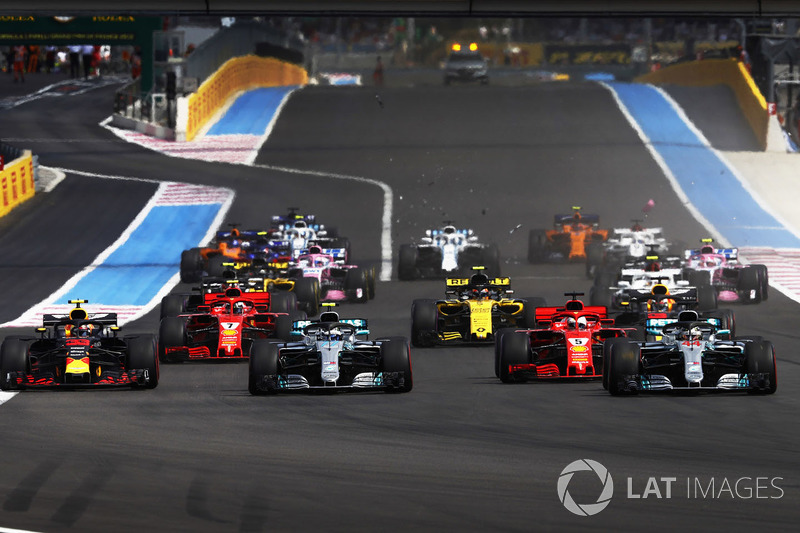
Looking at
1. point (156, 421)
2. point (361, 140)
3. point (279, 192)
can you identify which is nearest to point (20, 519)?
point (156, 421)

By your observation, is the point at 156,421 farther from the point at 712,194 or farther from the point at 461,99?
the point at 461,99

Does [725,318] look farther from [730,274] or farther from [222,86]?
[222,86]

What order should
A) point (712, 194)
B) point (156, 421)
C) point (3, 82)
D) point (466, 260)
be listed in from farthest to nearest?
point (3, 82) → point (712, 194) → point (466, 260) → point (156, 421)

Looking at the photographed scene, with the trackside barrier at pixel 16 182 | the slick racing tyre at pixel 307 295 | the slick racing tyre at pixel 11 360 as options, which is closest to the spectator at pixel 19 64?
the trackside barrier at pixel 16 182

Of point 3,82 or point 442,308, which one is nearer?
point 442,308

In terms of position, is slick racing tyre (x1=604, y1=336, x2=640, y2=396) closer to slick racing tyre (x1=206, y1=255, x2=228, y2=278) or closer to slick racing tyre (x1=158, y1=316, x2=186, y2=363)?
slick racing tyre (x1=158, y1=316, x2=186, y2=363)

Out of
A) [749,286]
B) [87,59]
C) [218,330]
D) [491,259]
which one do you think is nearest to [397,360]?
[218,330]

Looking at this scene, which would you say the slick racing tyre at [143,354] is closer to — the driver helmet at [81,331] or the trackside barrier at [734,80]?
the driver helmet at [81,331]

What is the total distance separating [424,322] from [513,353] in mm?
3914

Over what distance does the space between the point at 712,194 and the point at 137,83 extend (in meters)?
29.3

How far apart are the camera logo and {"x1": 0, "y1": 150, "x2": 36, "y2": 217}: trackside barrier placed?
30.7 m

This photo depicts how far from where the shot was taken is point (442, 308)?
26.3m

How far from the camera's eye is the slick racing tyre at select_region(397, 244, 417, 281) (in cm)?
3600

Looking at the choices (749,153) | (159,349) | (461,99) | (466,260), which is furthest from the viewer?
(461,99)
